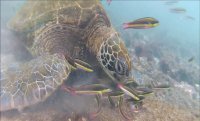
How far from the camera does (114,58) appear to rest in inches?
149

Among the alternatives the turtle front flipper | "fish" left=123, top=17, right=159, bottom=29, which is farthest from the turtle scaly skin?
"fish" left=123, top=17, right=159, bottom=29

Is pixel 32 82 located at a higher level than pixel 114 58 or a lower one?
lower

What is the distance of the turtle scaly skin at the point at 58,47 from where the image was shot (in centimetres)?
371

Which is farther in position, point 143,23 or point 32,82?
point 143,23

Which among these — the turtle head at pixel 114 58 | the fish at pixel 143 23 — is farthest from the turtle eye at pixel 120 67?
the fish at pixel 143 23

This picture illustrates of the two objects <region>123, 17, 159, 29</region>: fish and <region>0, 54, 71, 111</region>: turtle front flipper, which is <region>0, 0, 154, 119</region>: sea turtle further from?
<region>123, 17, 159, 29</region>: fish

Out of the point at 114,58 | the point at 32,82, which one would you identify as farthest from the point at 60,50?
the point at 114,58

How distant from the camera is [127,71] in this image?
12.1ft

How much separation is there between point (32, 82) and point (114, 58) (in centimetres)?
129

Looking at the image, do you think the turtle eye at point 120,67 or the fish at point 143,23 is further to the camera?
the fish at point 143,23

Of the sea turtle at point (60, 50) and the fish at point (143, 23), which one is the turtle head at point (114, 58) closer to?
the sea turtle at point (60, 50)

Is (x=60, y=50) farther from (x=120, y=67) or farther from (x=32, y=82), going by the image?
(x=120, y=67)

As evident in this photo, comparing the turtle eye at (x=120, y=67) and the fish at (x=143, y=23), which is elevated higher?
the fish at (x=143, y=23)

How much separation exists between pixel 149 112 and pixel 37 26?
130 inches
